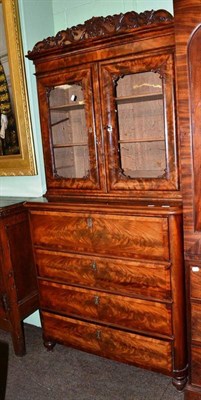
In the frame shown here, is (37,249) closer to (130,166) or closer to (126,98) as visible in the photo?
(130,166)

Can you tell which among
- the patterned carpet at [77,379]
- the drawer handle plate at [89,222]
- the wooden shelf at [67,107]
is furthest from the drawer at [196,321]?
the wooden shelf at [67,107]

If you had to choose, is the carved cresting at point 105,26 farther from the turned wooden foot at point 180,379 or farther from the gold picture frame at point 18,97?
the turned wooden foot at point 180,379

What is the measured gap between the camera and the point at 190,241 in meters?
1.77

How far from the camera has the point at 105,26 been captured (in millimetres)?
1907

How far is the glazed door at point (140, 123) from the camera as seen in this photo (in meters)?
1.87

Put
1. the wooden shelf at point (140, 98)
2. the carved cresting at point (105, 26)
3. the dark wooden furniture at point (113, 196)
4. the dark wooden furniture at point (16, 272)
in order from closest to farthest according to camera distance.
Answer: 1. the carved cresting at point (105, 26)
2. the dark wooden furniture at point (113, 196)
3. the wooden shelf at point (140, 98)
4. the dark wooden furniture at point (16, 272)

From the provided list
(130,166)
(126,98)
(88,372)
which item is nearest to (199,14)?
(126,98)

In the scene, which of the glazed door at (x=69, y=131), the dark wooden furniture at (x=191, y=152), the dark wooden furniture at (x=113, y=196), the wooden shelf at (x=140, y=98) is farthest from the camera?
the glazed door at (x=69, y=131)

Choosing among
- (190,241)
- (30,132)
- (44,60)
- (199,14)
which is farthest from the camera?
(30,132)

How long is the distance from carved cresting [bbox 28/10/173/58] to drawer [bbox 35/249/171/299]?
1339 mm

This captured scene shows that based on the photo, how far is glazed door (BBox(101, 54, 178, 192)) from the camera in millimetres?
1869

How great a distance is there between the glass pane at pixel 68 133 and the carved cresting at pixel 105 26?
0.28 meters

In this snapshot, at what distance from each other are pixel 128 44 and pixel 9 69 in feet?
3.54

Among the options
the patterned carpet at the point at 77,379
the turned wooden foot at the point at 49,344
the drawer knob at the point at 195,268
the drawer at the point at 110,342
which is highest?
the drawer knob at the point at 195,268
